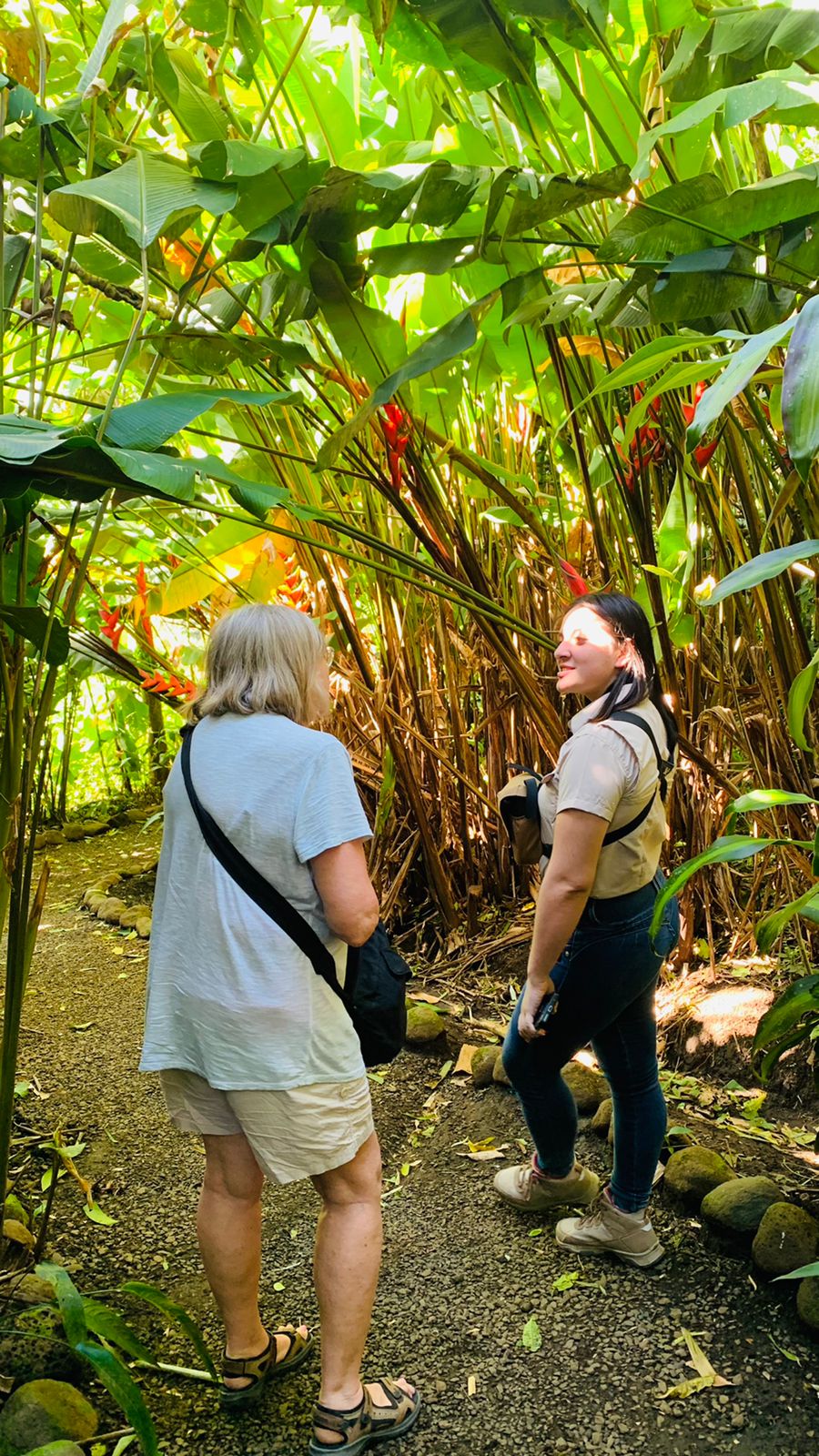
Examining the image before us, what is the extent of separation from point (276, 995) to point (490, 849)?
1946 millimetres

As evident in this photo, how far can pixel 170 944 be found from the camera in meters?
1.45

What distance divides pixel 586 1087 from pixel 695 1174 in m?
0.42

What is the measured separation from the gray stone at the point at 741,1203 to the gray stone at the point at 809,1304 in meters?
0.18

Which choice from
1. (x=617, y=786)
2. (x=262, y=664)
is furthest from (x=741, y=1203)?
(x=262, y=664)

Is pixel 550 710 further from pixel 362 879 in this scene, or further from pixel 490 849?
pixel 362 879

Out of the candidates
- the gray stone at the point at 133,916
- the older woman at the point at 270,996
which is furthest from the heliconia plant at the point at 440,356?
the gray stone at the point at 133,916

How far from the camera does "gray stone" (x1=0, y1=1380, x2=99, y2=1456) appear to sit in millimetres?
1390

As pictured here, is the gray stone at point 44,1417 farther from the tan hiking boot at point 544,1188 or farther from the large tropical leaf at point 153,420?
the large tropical leaf at point 153,420

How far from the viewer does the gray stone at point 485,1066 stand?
251cm

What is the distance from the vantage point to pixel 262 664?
4.75 feet

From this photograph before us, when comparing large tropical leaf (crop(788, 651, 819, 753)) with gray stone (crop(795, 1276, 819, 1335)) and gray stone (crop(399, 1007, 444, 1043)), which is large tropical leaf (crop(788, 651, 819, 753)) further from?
gray stone (crop(399, 1007, 444, 1043))

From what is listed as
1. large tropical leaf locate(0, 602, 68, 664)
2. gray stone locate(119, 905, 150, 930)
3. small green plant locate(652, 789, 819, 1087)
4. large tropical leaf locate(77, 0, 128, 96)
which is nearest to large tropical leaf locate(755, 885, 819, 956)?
small green plant locate(652, 789, 819, 1087)

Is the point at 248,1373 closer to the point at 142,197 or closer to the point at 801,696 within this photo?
the point at 801,696

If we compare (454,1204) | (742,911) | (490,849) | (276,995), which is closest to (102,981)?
(490,849)
